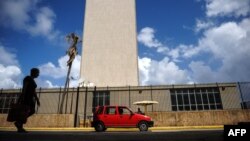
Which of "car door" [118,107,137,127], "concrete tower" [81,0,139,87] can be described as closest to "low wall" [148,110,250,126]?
"car door" [118,107,137,127]

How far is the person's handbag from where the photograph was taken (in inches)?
206

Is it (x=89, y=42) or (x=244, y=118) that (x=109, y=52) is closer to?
(x=89, y=42)

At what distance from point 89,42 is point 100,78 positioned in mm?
9261

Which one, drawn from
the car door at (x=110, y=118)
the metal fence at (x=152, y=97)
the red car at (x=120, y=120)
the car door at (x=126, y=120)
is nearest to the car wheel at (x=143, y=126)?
the red car at (x=120, y=120)

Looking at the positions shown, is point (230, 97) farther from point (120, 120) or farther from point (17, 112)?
point (17, 112)

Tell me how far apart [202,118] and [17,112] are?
53.2ft

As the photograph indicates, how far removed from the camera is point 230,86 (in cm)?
2925

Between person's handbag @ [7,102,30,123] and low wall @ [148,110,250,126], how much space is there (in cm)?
1455

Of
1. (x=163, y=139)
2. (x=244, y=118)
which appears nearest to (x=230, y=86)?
(x=244, y=118)

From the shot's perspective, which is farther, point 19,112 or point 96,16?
point 96,16

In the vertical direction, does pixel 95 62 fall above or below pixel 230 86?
above

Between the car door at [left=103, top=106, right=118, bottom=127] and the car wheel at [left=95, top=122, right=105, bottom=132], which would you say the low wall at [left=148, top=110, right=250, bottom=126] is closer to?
the car door at [left=103, top=106, right=118, bottom=127]

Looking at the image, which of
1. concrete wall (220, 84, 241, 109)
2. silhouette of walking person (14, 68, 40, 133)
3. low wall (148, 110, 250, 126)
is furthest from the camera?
concrete wall (220, 84, 241, 109)

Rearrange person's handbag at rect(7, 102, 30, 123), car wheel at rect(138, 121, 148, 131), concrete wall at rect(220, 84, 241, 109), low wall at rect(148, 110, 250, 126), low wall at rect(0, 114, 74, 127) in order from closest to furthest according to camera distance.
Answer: person's handbag at rect(7, 102, 30, 123), car wheel at rect(138, 121, 148, 131), low wall at rect(148, 110, 250, 126), low wall at rect(0, 114, 74, 127), concrete wall at rect(220, 84, 241, 109)
